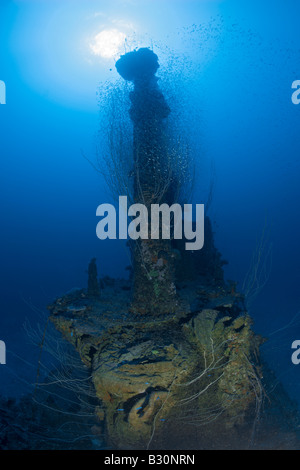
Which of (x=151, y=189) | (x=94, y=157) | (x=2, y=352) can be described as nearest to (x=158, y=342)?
(x=151, y=189)

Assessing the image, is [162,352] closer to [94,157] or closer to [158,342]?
[158,342]

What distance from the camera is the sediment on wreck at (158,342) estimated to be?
4.03 m

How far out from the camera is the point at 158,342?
4.80 m

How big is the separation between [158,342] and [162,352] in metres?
0.30

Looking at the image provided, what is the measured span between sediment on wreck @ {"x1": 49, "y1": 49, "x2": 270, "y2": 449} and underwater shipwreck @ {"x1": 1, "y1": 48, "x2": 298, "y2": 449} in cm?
2

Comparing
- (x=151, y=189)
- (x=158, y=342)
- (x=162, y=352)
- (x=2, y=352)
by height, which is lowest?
(x=2, y=352)

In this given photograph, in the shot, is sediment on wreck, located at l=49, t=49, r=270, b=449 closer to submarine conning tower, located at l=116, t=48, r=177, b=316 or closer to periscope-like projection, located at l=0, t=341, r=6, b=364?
submarine conning tower, located at l=116, t=48, r=177, b=316

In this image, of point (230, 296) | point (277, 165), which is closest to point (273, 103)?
point (277, 165)

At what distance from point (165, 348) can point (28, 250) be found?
59.7 meters

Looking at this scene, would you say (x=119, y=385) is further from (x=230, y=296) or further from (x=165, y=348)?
(x=230, y=296)

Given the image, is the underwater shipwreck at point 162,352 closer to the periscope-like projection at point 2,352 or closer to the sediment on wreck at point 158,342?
the sediment on wreck at point 158,342

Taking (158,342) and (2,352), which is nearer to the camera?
(158,342)

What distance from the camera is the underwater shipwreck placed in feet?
12.9
